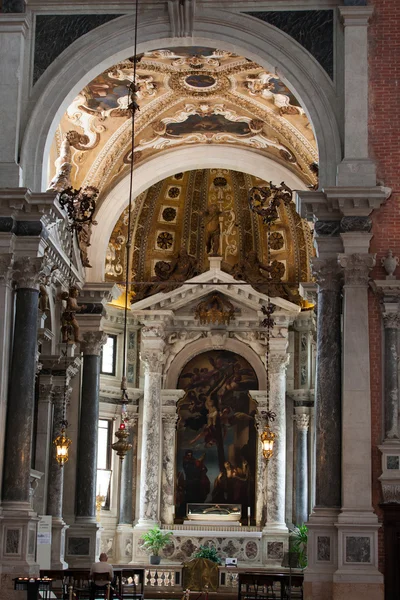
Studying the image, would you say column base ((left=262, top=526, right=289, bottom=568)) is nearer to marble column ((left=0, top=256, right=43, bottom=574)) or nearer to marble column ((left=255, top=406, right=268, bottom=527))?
marble column ((left=255, top=406, right=268, bottom=527))

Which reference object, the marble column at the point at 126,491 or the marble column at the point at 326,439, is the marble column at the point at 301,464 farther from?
the marble column at the point at 326,439

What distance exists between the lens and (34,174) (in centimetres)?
1906

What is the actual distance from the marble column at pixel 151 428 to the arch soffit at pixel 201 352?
476 millimetres

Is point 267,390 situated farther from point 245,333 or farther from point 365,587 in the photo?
point 365,587

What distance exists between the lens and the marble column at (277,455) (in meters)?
28.3

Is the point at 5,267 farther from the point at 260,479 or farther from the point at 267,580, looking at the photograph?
the point at 260,479

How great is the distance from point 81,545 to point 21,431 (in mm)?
6289

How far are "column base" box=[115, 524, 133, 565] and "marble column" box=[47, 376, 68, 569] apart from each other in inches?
205

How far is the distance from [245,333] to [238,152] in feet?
17.7

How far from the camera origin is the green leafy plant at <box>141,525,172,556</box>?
27516mm

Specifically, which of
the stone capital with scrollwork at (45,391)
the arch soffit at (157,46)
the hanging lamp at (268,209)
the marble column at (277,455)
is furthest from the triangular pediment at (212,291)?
the arch soffit at (157,46)

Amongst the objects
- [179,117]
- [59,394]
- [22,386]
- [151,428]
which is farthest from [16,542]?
[151,428]

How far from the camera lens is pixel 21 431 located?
59.8 feet

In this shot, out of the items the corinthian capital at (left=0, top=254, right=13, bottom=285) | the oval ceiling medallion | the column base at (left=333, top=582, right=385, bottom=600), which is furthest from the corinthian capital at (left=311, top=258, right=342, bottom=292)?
the oval ceiling medallion
